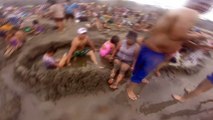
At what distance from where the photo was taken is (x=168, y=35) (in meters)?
2.78

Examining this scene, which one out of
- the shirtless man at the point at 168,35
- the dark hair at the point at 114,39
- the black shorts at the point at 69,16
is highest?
the shirtless man at the point at 168,35

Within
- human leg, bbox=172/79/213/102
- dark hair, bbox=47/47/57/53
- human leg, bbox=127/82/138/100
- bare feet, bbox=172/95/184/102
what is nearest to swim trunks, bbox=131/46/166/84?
human leg, bbox=127/82/138/100

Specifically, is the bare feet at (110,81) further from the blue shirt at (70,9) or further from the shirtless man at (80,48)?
the blue shirt at (70,9)

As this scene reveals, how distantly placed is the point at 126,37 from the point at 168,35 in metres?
0.99

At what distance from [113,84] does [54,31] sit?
2587 mm

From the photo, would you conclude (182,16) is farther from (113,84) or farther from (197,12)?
(113,84)

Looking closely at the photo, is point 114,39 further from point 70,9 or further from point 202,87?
point 70,9

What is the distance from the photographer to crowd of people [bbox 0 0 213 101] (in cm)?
269

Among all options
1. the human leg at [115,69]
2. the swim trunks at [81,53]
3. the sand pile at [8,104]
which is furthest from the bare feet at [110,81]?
the sand pile at [8,104]

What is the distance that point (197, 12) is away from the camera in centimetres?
257

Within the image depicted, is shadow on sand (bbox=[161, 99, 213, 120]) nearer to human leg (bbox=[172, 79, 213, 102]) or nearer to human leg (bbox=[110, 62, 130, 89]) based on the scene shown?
human leg (bbox=[172, 79, 213, 102])

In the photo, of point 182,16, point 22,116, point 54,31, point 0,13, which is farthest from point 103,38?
point 0,13

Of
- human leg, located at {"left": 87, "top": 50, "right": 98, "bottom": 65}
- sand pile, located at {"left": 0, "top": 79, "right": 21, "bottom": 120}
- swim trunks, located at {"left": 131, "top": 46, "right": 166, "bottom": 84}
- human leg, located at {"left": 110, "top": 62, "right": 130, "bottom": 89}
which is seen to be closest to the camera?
swim trunks, located at {"left": 131, "top": 46, "right": 166, "bottom": 84}

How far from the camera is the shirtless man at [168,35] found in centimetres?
257
